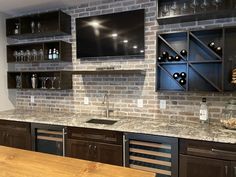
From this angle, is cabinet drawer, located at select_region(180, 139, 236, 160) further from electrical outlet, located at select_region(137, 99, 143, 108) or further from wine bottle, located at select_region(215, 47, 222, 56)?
wine bottle, located at select_region(215, 47, 222, 56)

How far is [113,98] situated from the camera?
123 inches

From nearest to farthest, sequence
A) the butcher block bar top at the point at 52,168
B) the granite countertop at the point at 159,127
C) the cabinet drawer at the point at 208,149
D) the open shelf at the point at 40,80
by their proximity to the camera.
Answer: the butcher block bar top at the point at 52,168
the cabinet drawer at the point at 208,149
the granite countertop at the point at 159,127
the open shelf at the point at 40,80

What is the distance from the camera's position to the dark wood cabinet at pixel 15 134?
9.68 ft

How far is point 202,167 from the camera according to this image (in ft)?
6.65

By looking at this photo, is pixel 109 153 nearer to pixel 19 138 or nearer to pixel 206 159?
pixel 206 159

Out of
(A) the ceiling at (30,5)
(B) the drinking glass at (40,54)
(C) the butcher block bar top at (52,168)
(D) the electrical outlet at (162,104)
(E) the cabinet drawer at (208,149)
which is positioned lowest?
(E) the cabinet drawer at (208,149)

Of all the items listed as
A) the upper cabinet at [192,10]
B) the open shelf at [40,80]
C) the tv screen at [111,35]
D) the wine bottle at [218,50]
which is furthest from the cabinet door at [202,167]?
the open shelf at [40,80]

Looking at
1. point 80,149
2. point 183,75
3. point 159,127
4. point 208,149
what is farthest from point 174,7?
point 80,149

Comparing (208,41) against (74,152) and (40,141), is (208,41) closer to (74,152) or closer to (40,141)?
(74,152)

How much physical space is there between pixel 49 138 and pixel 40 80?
1.27 meters

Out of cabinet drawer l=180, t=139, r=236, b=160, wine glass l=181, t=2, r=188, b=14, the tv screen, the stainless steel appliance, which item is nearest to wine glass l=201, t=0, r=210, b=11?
wine glass l=181, t=2, r=188, b=14

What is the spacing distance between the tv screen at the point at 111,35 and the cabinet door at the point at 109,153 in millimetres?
1345

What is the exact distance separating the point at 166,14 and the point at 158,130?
5.03 ft

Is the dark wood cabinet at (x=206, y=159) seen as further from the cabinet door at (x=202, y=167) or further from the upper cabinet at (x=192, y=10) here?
the upper cabinet at (x=192, y=10)
